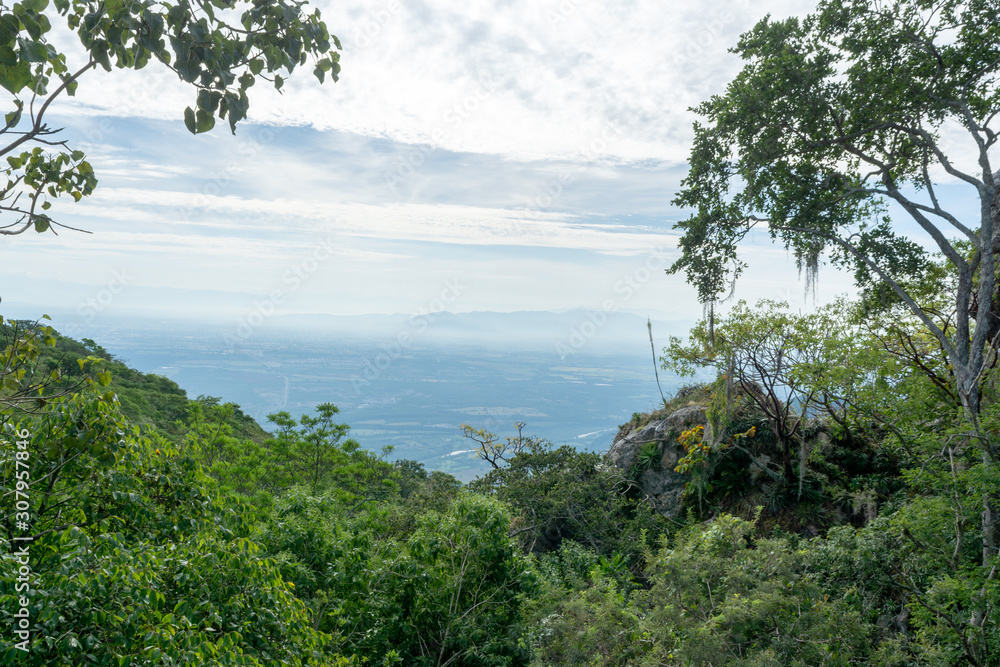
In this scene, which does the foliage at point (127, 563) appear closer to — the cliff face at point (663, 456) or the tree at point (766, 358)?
the tree at point (766, 358)

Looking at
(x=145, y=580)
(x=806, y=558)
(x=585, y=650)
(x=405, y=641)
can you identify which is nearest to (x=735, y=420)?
(x=806, y=558)

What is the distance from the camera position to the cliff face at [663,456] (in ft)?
46.9

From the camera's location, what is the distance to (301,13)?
2.24 m

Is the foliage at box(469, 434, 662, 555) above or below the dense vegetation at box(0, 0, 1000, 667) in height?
below

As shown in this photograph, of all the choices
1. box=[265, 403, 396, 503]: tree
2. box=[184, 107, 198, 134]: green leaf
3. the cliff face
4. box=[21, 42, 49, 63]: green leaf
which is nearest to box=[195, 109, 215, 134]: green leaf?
box=[184, 107, 198, 134]: green leaf

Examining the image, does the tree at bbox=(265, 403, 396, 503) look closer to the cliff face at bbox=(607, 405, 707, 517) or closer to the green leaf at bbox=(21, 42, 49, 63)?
the cliff face at bbox=(607, 405, 707, 517)

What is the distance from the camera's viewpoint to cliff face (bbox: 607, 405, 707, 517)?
14.3 m

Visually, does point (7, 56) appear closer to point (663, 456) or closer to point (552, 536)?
point (552, 536)

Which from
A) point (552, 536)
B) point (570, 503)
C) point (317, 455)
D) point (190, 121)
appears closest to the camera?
point (190, 121)

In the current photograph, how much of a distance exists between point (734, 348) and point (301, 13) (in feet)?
38.7

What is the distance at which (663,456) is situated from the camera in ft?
48.8

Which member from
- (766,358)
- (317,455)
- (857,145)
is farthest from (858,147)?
(317,455)

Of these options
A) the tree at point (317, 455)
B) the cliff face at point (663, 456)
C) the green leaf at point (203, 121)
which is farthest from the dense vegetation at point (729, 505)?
the tree at point (317, 455)

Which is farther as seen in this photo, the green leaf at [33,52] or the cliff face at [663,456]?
the cliff face at [663,456]
